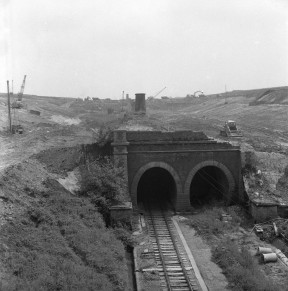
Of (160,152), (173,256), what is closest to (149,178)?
(160,152)

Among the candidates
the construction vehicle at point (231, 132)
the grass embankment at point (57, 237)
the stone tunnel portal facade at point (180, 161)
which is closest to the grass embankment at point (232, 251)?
the stone tunnel portal facade at point (180, 161)

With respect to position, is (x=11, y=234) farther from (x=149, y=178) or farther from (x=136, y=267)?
(x=149, y=178)

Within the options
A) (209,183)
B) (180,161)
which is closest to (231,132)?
(209,183)

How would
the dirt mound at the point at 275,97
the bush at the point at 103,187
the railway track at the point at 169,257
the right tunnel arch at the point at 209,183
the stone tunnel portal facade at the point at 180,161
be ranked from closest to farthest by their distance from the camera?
the railway track at the point at 169,257 < the bush at the point at 103,187 < the stone tunnel portal facade at the point at 180,161 < the right tunnel arch at the point at 209,183 < the dirt mound at the point at 275,97

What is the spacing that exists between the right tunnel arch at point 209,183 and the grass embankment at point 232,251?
1.87 metres

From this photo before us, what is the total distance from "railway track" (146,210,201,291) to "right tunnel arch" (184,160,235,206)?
12.0 ft

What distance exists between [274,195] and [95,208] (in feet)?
35.3

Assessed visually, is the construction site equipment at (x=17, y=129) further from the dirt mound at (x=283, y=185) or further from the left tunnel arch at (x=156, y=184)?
the dirt mound at (x=283, y=185)

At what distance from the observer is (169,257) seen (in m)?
18.8

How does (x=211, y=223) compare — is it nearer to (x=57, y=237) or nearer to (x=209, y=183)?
(x=209, y=183)

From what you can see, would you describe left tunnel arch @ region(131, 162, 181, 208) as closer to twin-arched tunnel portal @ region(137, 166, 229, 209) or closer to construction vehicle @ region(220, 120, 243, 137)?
twin-arched tunnel portal @ region(137, 166, 229, 209)

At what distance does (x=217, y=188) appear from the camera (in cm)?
2820

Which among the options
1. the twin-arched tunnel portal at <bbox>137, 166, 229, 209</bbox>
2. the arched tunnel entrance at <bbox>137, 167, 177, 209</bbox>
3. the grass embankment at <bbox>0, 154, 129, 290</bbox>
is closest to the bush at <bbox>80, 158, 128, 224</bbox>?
the grass embankment at <bbox>0, 154, 129, 290</bbox>

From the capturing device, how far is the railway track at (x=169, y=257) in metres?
16.2
